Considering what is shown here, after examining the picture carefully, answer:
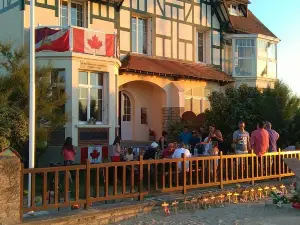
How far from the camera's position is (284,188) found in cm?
1160

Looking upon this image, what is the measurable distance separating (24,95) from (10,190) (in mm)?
4849

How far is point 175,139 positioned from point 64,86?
5.90 m

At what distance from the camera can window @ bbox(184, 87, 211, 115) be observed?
2177 cm

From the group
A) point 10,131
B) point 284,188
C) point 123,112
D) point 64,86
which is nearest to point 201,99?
point 123,112

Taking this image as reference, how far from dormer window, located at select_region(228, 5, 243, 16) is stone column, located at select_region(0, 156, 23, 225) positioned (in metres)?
20.2

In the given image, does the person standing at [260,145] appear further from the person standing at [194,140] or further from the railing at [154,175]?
the person standing at [194,140]

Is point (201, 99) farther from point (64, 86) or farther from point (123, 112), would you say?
point (64, 86)

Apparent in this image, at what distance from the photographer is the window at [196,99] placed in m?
21.8

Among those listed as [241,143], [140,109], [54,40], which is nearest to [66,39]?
[54,40]

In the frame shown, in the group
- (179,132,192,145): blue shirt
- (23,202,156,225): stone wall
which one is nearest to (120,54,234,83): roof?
(179,132,192,145): blue shirt

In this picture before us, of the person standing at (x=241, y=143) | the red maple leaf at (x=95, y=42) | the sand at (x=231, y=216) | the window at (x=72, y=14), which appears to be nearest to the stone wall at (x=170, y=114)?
the window at (x=72, y=14)

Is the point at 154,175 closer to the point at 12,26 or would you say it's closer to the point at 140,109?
the point at 12,26

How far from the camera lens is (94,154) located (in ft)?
51.9

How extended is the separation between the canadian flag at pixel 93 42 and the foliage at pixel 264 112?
4.85 m
